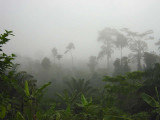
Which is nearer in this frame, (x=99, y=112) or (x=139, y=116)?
(x=99, y=112)

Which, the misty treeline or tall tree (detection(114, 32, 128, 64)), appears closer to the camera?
the misty treeline

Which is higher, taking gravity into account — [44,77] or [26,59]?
[26,59]

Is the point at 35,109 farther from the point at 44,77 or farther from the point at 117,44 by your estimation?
the point at 44,77

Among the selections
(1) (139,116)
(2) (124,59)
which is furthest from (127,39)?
(1) (139,116)

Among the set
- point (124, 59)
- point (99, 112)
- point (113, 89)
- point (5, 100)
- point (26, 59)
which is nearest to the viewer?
point (5, 100)

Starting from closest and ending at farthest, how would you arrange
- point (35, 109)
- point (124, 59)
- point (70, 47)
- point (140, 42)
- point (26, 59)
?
1. point (35, 109)
2. point (124, 59)
3. point (140, 42)
4. point (70, 47)
5. point (26, 59)

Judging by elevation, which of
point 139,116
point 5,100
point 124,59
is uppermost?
point 124,59

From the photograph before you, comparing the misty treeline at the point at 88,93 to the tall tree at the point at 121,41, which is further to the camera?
the tall tree at the point at 121,41

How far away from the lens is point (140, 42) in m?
30.4

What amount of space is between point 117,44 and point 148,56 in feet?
41.0

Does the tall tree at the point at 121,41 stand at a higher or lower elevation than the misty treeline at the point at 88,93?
higher

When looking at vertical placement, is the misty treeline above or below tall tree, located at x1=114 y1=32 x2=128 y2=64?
below

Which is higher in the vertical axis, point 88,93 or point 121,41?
point 121,41

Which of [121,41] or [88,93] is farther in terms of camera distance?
[121,41]
